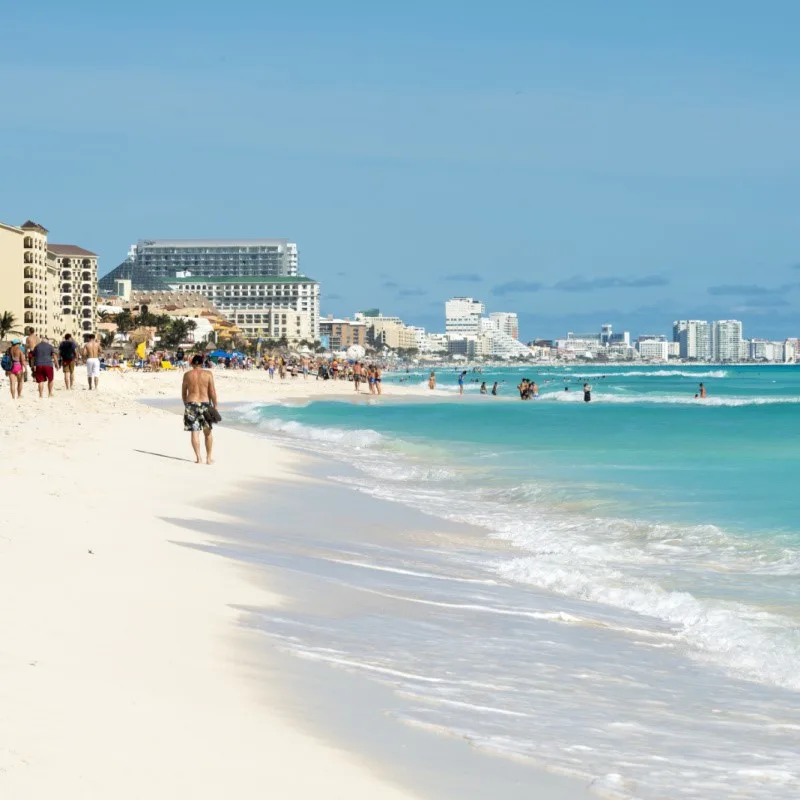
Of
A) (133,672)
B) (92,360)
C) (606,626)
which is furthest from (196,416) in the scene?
(92,360)

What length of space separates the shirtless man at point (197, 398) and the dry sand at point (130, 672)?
4.40 metres

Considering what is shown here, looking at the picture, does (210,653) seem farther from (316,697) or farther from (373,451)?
(373,451)

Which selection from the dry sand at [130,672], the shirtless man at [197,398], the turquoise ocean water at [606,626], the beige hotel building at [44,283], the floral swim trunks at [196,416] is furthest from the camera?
the beige hotel building at [44,283]

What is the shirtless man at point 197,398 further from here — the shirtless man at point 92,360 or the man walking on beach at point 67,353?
the shirtless man at point 92,360

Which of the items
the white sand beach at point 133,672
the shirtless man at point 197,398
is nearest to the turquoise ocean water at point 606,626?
the white sand beach at point 133,672

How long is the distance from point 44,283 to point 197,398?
116437mm

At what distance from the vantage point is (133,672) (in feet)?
15.4

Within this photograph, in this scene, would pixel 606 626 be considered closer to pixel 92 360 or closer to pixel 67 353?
pixel 67 353

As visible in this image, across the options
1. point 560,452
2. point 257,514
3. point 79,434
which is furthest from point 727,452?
point 257,514

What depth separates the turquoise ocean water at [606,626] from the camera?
4.69 meters

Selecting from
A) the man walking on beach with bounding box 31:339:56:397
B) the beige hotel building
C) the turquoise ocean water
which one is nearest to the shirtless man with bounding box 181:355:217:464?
the turquoise ocean water

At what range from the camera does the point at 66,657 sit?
4.75 m

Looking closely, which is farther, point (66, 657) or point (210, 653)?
point (210, 653)

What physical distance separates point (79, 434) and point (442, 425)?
1845cm
